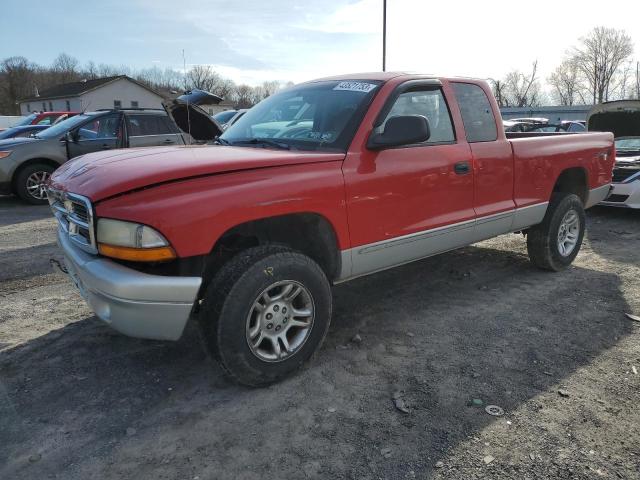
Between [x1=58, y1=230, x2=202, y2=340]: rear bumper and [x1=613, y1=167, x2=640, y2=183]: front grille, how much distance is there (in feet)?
26.3

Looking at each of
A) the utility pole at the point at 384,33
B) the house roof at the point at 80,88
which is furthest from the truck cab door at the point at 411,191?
the house roof at the point at 80,88

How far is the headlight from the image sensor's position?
2588mm

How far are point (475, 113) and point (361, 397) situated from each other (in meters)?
2.64

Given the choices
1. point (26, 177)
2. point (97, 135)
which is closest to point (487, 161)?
point (97, 135)

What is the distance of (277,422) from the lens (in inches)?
109

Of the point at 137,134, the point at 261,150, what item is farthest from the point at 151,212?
the point at 137,134

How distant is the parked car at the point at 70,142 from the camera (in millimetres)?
9133

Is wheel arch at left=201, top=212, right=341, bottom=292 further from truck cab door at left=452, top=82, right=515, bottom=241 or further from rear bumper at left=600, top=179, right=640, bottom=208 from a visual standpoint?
rear bumper at left=600, top=179, right=640, bottom=208

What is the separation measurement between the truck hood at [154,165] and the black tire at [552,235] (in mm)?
2907

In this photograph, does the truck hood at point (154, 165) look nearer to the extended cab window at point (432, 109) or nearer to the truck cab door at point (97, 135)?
the extended cab window at point (432, 109)

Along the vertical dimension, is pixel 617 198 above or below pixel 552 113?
below

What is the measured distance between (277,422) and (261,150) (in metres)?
1.76

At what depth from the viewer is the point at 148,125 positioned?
9562 mm

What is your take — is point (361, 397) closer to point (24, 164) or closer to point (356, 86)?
point (356, 86)
